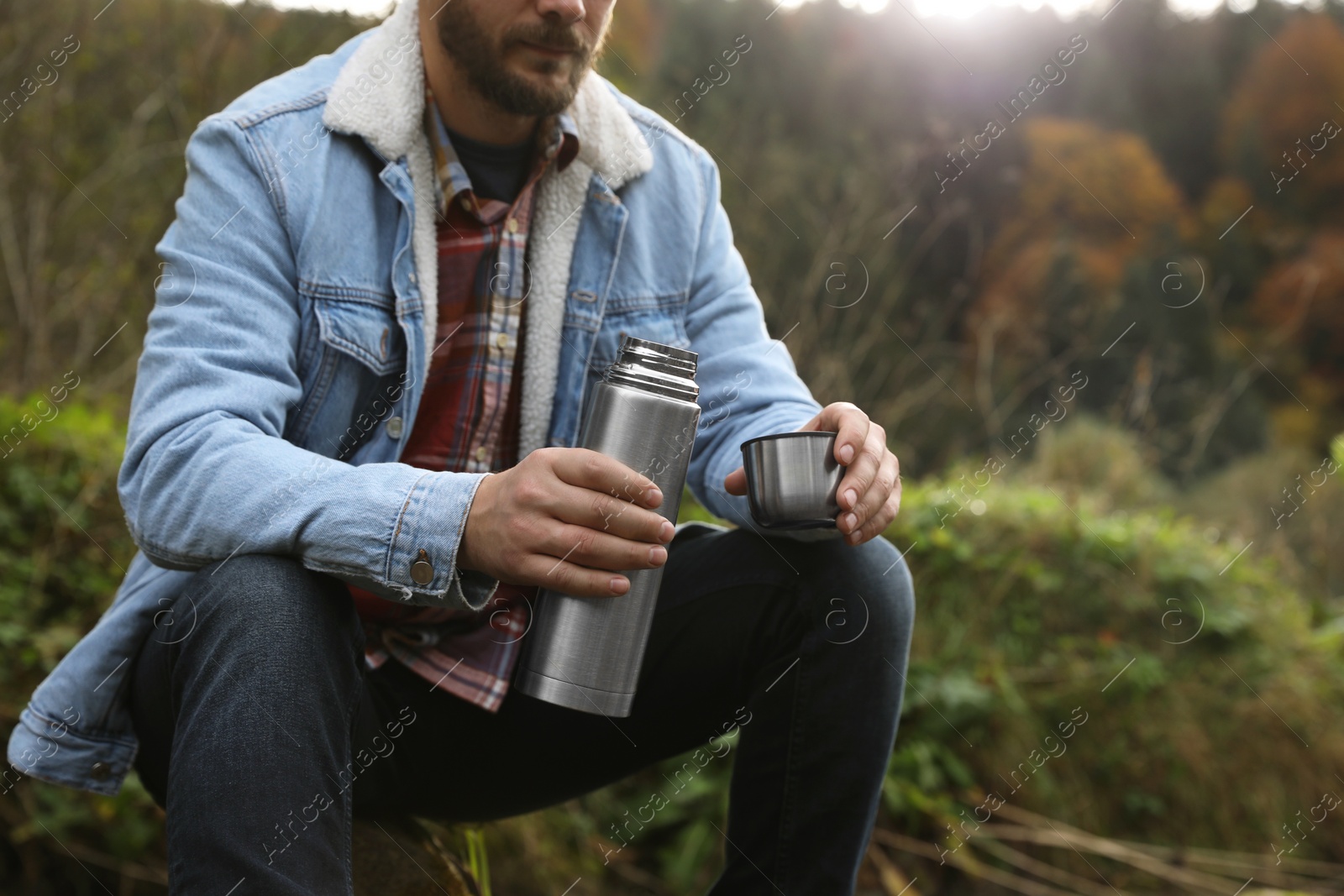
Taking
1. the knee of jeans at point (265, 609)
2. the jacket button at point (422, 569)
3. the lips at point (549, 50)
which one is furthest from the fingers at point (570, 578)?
the lips at point (549, 50)

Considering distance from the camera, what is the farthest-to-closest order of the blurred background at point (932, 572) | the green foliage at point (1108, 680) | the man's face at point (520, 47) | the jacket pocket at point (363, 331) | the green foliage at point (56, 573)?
the green foliage at point (1108, 680), the blurred background at point (932, 572), the green foliage at point (56, 573), the man's face at point (520, 47), the jacket pocket at point (363, 331)

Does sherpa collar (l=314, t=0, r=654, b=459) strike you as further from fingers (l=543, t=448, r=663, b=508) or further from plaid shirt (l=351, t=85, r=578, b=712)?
fingers (l=543, t=448, r=663, b=508)

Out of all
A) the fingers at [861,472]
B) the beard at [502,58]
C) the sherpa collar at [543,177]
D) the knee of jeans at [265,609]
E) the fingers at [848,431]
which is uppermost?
the beard at [502,58]

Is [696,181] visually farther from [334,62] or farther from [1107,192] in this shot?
[1107,192]

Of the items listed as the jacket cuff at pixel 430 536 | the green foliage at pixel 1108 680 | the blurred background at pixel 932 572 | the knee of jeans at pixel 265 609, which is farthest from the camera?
the green foliage at pixel 1108 680

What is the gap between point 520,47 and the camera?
1.65m

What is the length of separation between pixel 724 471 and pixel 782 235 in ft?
18.2

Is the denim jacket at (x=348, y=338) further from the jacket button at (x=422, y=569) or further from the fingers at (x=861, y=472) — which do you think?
the fingers at (x=861, y=472)

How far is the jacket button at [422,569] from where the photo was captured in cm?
126

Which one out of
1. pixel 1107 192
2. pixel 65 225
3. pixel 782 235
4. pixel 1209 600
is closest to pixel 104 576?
pixel 65 225

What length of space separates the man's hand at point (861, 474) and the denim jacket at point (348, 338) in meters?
0.21

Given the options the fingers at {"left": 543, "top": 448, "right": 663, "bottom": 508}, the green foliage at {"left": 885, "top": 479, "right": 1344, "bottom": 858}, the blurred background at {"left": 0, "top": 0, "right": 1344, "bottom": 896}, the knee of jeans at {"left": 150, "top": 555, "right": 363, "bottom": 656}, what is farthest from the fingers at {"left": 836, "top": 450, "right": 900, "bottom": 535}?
the green foliage at {"left": 885, "top": 479, "right": 1344, "bottom": 858}

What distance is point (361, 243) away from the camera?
1.59m

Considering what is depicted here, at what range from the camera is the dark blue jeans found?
1183 millimetres
